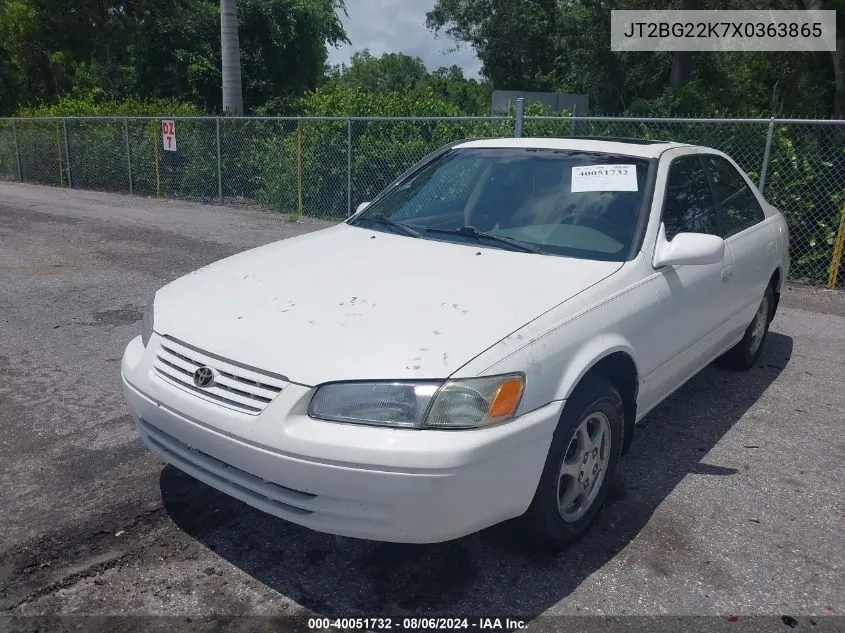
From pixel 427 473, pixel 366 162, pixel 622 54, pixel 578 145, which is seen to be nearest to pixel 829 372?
pixel 578 145

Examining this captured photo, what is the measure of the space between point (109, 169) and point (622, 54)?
20024 mm

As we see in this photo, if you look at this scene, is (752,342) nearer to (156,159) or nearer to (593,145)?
(593,145)

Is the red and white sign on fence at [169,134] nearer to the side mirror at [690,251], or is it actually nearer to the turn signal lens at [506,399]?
the side mirror at [690,251]

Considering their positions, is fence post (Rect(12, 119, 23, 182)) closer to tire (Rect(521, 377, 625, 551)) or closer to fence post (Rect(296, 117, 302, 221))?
fence post (Rect(296, 117, 302, 221))

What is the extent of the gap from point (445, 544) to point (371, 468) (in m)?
0.88

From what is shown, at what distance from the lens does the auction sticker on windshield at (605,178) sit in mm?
3734

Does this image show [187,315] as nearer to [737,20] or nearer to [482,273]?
[482,273]

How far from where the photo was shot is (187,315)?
9.96ft

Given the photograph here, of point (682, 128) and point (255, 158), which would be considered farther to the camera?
point (255, 158)

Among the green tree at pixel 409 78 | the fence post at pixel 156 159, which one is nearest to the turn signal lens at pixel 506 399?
the fence post at pixel 156 159

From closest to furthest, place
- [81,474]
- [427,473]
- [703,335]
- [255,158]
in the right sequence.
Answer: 1. [427,473]
2. [81,474]
3. [703,335]
4. [255,158]

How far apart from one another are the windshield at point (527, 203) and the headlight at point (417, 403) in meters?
1.21

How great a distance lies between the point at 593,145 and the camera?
162 inches

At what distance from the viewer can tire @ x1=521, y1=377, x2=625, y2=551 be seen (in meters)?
2.78
